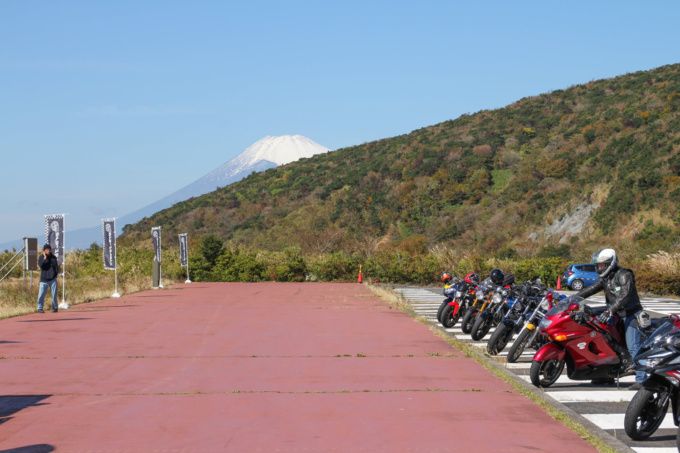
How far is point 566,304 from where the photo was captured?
30.0ft

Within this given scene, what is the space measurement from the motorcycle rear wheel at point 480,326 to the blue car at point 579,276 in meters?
22.7

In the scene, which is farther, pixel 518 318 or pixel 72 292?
pixel 72 292

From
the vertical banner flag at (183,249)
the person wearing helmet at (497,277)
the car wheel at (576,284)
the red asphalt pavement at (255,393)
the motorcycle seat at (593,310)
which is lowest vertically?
the car wheel at (576,284)

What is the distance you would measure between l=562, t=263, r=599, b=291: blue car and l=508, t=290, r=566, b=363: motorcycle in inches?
1008

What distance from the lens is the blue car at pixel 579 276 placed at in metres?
35.3

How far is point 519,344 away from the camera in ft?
35.1

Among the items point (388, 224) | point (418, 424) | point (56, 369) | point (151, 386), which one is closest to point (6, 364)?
point (56, 369)

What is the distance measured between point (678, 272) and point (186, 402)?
27241 mm

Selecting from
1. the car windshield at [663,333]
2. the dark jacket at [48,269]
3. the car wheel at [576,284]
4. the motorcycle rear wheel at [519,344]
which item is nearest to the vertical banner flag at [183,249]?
the dark jacket at [48,269]

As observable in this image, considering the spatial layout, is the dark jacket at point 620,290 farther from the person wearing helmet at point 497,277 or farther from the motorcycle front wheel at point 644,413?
the person wearing helmet at point 497,277

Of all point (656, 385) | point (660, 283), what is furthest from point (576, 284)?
point (656, 385)

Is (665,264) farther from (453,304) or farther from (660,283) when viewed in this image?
(453,304)

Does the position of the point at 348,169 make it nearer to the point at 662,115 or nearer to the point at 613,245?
the point at 662,115

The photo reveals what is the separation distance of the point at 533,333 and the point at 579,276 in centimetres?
2616
